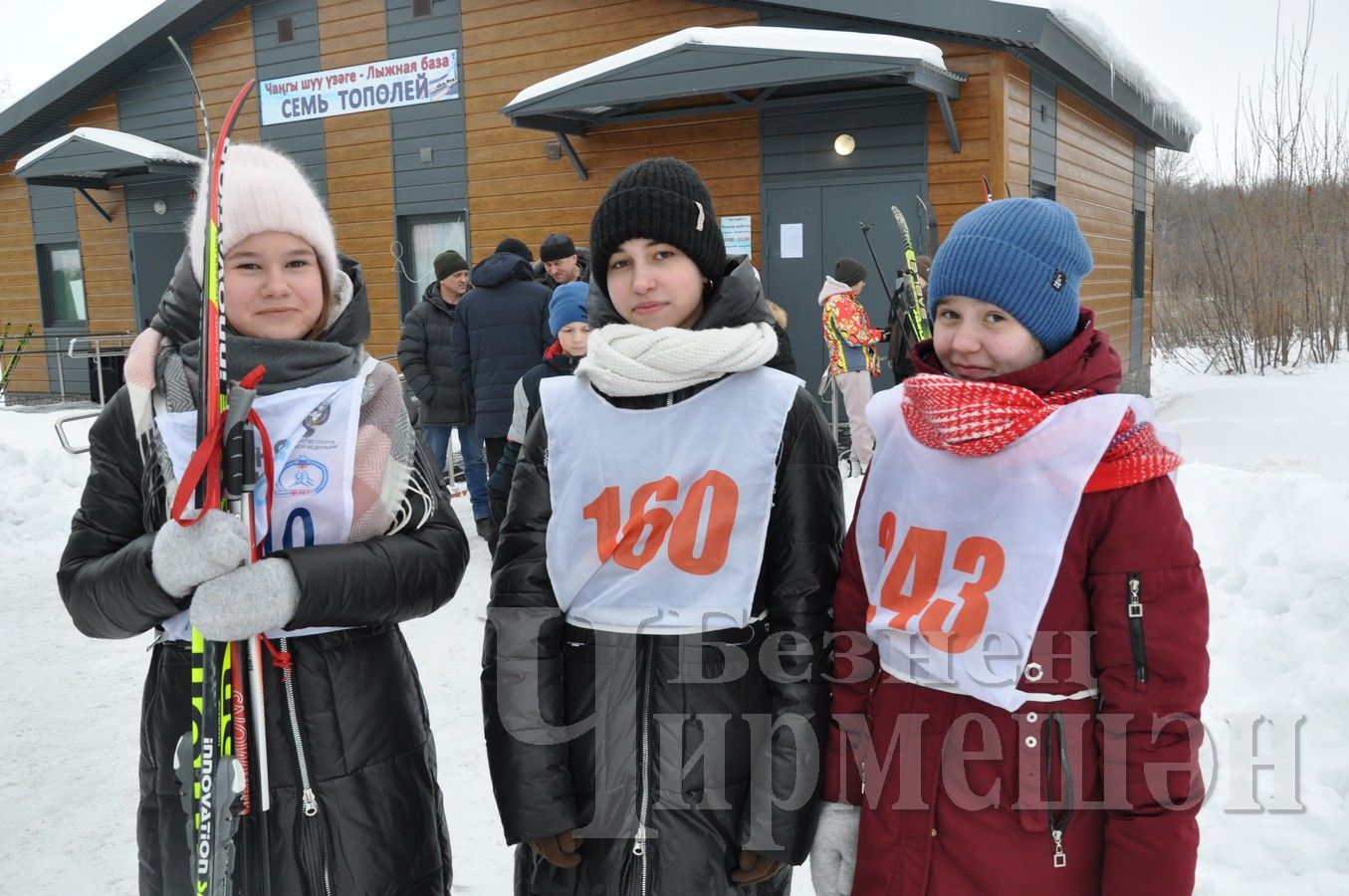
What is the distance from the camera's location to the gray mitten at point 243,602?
1.61 m

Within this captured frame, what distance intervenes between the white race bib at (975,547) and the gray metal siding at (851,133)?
7.85m

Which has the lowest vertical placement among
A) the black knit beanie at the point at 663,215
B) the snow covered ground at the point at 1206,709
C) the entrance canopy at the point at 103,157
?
the snow covered ground at the point at 1206,709

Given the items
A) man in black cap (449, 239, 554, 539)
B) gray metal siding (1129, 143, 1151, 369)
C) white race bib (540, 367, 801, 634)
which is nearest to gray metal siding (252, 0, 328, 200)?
man in black cap (449, 239, 554, 539)

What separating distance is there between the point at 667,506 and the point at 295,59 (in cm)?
1276

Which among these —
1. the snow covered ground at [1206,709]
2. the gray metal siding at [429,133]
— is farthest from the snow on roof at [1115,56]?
the gray metal siding at [429,133]

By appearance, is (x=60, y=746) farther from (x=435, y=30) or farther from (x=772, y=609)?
(x=435, y=30)

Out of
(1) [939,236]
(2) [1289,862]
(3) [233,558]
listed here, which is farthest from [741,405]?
(1) [939,236]

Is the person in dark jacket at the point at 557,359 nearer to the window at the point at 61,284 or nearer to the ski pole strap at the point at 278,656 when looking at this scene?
the ski pole strap at the point at 278,656

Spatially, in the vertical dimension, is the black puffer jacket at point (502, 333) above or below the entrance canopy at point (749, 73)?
below

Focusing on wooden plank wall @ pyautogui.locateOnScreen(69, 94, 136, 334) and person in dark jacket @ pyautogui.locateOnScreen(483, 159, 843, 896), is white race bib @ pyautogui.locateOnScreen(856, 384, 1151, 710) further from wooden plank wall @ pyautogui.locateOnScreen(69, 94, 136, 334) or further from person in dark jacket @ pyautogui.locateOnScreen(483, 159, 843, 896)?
wooden plank wall @ pyautogui.locateOnScreen(69, 94, 136, 334)

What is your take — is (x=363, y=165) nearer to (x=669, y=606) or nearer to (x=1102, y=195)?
(x=1102, y=195)

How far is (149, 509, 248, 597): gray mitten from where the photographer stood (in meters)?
1.61

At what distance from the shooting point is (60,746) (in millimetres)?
3990

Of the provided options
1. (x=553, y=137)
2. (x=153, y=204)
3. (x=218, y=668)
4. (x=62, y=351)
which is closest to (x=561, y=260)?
(x=553, y=137)
